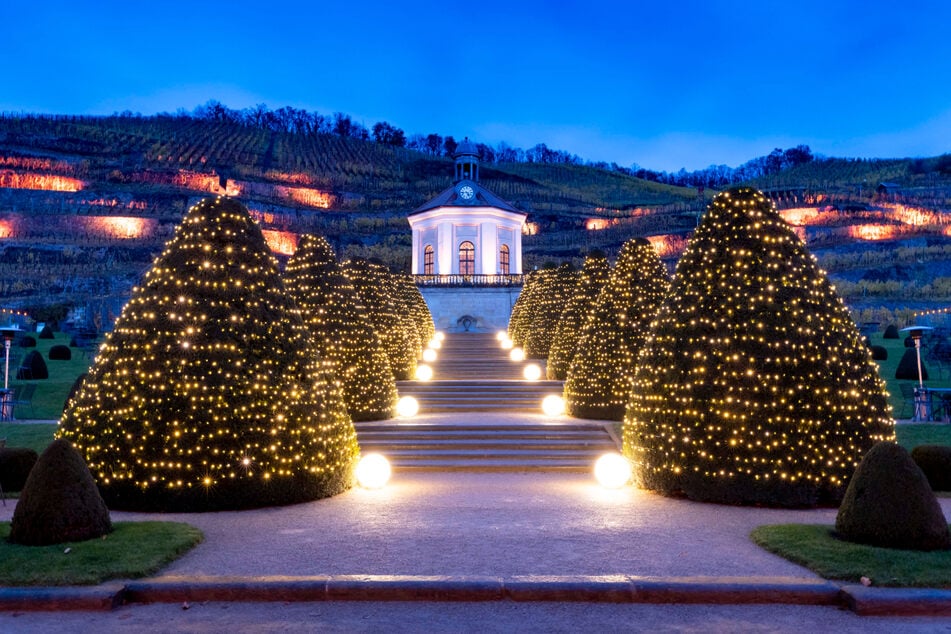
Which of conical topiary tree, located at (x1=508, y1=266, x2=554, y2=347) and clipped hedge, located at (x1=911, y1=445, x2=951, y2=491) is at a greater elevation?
conical topiary tree, located at (x1=508, y1=266, x2=554, y2=347)

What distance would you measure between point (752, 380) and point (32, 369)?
22082 millimetres

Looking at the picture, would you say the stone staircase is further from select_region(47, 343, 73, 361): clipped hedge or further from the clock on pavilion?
the clock on pavilion

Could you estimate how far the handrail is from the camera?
46.1m

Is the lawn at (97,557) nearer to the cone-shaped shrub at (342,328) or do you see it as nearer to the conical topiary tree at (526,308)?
the cone-shaped shrub at (342,328)

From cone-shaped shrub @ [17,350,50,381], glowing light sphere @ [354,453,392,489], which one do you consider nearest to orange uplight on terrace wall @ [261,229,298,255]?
cone-shaped shrub @ [17,350,50,381]

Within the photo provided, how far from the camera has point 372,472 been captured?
10984 mm

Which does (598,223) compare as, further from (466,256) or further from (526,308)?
(526,308)

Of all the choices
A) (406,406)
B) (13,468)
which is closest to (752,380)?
(406,406)

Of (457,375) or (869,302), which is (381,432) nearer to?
(457,375)

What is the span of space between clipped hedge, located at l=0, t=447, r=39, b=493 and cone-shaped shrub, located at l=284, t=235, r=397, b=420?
5.50 m

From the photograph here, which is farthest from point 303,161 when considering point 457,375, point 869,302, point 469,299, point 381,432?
point 381,432

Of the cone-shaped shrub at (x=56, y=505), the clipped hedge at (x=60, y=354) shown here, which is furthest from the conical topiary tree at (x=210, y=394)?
the clipped hedge at (x=60, y=354)

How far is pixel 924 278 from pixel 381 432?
5441 centimetres

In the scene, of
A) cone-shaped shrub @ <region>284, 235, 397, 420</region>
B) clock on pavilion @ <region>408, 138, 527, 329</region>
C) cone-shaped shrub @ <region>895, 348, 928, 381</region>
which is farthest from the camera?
clock on pavilion @ <region>408, 138, 527, 329</region>
